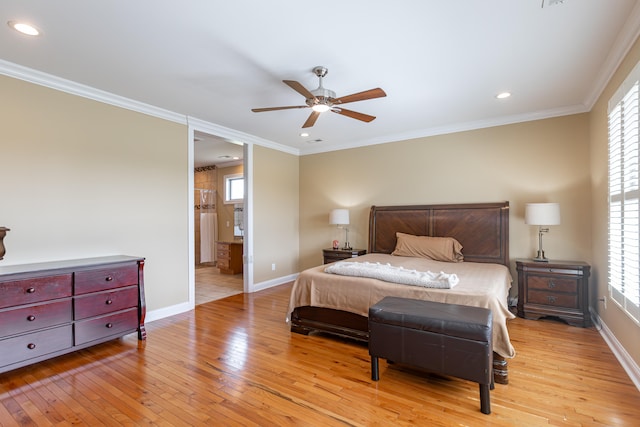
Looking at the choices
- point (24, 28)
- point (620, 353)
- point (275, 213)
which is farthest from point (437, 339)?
point (275, 213)

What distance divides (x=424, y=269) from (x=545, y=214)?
63.7 inches

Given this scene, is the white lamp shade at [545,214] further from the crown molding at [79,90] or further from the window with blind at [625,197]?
the crown molding at [79,90]

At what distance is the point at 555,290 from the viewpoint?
368 centimetres

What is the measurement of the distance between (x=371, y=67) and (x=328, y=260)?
3363mm

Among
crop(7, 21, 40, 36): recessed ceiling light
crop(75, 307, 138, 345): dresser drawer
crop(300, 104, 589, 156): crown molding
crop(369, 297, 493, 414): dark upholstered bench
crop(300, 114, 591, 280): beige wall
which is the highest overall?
crop(7, 21, 40, 36): recessed ceiling light

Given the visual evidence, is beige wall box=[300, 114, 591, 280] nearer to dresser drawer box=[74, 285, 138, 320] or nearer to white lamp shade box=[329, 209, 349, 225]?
A: white lamp shade box=[329, 209, 349, 225]

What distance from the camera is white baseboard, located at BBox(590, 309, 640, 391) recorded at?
235 cm

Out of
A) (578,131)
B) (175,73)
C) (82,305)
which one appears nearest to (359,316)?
(82,305)

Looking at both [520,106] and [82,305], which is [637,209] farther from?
[82,305]

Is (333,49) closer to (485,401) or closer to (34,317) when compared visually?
(485,401)

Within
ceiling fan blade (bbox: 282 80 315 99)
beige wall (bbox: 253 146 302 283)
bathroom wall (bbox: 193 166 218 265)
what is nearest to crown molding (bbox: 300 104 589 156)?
beige wall (bbox: 253 146 302 283)

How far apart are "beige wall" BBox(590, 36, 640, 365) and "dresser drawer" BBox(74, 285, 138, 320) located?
4362 millimetres

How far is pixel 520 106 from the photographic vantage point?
3945 millimetres

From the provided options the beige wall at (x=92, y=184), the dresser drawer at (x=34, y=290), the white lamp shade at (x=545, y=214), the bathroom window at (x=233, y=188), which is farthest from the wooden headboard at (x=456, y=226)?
the dresser drawer at (x=34, y=290)
